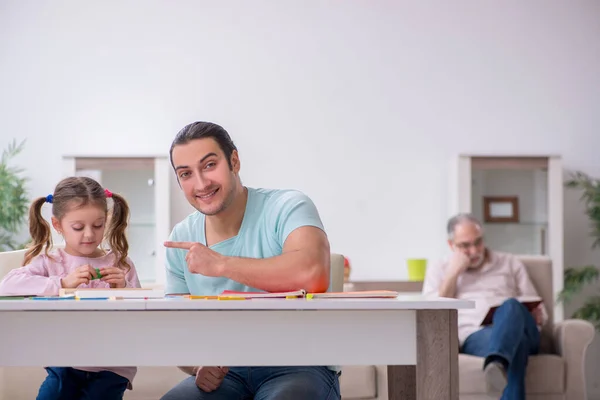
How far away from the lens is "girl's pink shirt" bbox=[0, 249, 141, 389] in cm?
206

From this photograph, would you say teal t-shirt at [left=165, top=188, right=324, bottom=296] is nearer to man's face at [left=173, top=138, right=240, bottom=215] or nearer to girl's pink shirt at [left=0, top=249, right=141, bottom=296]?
man's face at [left=173, top=138, right=240, bottom=215]

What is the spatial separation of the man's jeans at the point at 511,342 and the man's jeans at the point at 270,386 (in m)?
A: 1.84

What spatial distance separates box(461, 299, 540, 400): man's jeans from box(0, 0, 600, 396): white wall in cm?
190

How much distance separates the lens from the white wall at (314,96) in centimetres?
579

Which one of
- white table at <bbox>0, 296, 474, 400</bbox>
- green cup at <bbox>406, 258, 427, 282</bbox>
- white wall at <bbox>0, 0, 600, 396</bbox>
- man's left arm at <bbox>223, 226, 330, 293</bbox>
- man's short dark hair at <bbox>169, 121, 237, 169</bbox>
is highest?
white wall at <bbox>0, 0, 600, 396</bbox>

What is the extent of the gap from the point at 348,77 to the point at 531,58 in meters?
1.36

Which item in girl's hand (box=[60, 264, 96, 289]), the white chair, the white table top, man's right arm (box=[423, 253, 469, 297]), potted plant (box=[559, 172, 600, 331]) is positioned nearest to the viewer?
the white table top

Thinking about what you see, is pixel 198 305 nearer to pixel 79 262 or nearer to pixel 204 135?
pixel 204 135

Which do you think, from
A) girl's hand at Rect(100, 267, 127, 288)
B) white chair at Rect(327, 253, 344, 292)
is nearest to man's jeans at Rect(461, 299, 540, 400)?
white chair at Rect(327, 253, 344, 292)

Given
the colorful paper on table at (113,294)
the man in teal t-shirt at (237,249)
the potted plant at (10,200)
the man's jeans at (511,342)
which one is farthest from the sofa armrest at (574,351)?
the potted plant at (10,200)

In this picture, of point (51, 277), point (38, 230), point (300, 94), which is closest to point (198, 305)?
point (51, 277)

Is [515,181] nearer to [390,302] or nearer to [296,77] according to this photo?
[296,77]

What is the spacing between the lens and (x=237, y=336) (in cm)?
157

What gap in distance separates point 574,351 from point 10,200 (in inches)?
138
